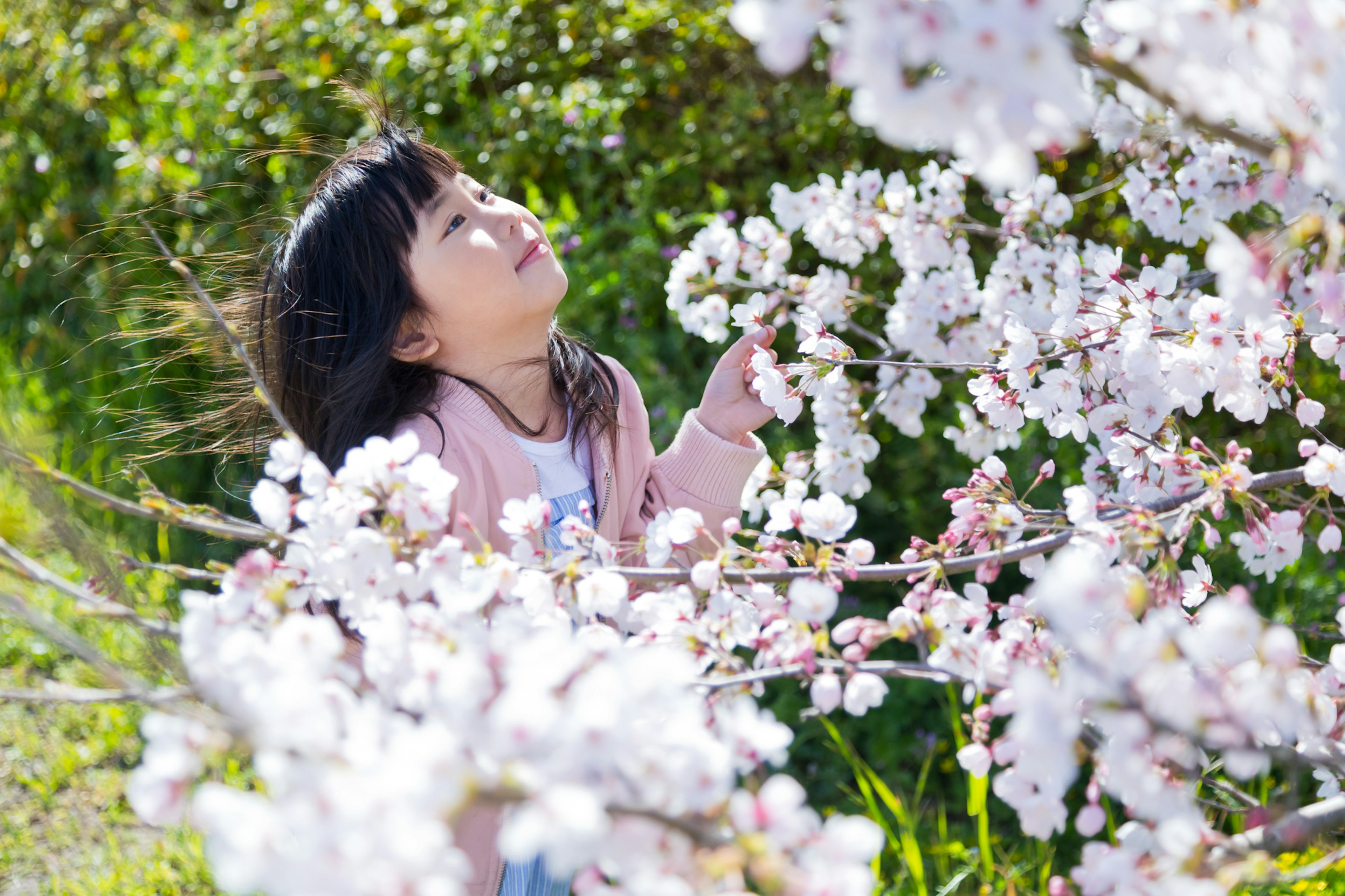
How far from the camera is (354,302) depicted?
1.75 m

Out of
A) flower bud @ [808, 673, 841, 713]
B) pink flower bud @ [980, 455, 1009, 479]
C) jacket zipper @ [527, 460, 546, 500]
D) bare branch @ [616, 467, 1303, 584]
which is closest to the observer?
flower bud @ [808, 673, 841, 713]

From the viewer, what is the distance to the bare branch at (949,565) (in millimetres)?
1187

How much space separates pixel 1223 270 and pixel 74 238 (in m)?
4.63

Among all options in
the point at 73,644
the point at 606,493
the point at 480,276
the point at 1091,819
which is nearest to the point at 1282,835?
the point at 1091,819

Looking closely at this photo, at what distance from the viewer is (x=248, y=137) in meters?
3.66

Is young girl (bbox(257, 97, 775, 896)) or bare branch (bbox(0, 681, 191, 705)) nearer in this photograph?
bare branch (bbox(0, 681, 191, 705))

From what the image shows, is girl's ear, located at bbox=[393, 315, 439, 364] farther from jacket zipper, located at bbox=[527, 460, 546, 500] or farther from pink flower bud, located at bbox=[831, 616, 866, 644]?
pink flower bud, located at bbox=[831, 616, 866, 644]

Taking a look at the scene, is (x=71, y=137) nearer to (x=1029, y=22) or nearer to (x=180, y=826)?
(x=180, y=826)

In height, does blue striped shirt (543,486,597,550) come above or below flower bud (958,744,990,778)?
below

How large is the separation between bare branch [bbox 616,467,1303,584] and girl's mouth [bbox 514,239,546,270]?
691 mm

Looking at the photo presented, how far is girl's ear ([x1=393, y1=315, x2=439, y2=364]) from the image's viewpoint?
1779 mm

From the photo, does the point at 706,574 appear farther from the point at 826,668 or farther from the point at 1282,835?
the point at 1282,835

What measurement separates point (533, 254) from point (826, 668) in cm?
96

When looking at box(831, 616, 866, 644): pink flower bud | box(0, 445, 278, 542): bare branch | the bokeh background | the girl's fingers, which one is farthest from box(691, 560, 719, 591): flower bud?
the bokeh background
